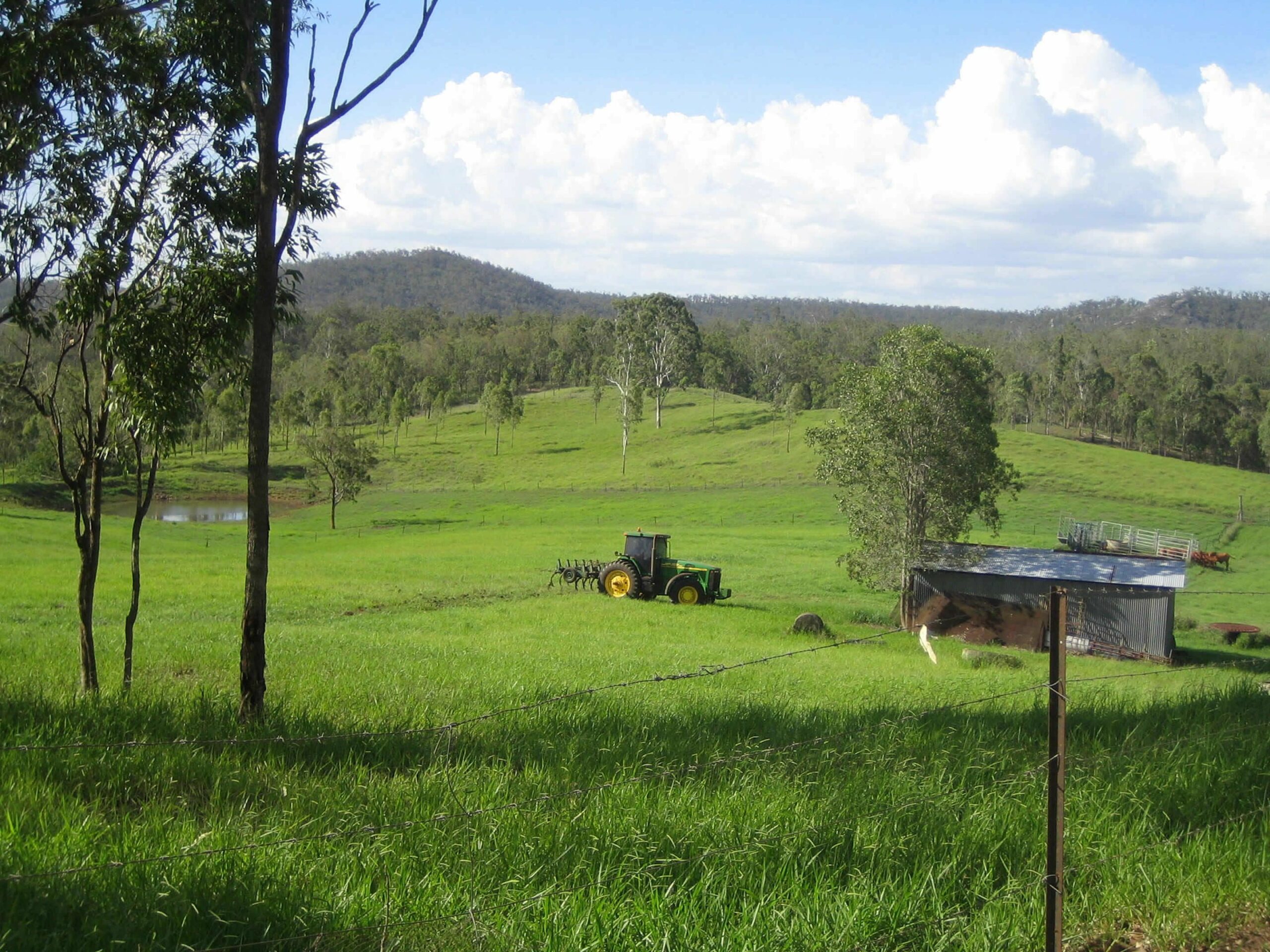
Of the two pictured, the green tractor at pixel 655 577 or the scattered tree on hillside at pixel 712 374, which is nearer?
the green tractor at pixel 655 577

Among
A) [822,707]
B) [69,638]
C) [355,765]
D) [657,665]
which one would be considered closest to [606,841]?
[355,765]

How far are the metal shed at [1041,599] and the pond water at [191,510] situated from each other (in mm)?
43954

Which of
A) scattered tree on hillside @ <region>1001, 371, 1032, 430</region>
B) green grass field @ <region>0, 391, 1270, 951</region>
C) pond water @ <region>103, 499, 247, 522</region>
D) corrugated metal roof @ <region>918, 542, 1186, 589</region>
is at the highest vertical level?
scattered tree on hillside @ <region>1001, 371, 1032, 430</region>

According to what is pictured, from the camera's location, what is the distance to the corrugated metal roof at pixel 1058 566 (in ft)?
103

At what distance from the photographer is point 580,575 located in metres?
32.8

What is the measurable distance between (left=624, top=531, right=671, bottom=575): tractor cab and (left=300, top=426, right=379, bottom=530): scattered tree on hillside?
3359 cm

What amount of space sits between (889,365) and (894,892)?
28.1 m

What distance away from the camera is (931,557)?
31797 mm

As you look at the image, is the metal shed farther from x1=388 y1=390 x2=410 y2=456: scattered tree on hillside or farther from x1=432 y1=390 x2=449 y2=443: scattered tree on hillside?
x1=432 y1=390 x2=449 y2=443: scattered tree on hillside

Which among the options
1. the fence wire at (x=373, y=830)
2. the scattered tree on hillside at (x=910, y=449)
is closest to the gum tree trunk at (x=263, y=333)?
the fence wire at (x=373, y=830)

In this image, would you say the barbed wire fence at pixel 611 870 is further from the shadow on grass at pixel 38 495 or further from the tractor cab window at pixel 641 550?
the shadow on grass at pixel 38 495

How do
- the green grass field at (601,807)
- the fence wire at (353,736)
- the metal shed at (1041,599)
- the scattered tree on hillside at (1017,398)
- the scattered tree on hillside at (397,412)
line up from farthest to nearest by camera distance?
the scattered tree on hillside at (1017,398) → the scattered tree on hillside at (397,412) → the metal shed at (1041,599) → the fence wire at (353,736) → the green grass field at (601,807)

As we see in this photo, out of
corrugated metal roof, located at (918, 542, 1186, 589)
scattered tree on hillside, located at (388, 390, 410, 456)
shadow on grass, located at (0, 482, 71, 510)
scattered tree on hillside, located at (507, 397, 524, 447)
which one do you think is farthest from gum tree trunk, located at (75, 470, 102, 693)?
scattered tree on hillside, located at (388, 390, 410, 456)

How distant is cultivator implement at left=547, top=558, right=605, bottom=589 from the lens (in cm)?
3158
